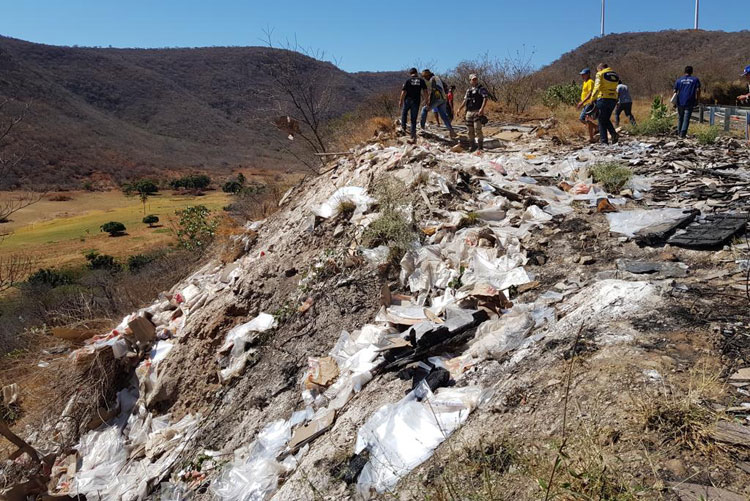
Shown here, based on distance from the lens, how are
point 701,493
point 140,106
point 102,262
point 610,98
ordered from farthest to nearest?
1. point 140,106
2. point 102,262
3. point 610,98
4. point 701,493

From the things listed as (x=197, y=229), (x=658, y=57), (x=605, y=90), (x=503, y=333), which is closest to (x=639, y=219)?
(x=503, y=333)

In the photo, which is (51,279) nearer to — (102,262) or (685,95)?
(102,262)

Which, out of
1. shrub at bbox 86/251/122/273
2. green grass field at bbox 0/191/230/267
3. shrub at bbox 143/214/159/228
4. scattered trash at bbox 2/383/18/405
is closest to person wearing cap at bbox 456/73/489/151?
scattered trash at bbox 2/383/18/405

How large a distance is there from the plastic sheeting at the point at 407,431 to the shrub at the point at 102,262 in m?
14.5

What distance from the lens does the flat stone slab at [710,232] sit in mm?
3455

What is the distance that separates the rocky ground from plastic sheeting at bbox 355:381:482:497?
0.04 feet

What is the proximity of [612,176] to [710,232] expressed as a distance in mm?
1852

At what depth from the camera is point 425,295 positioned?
4.04 meters

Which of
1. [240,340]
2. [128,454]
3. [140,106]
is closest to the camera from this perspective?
[128,454]

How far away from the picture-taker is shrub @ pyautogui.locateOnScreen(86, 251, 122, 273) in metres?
15.2

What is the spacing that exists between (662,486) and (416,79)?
23.6 feet

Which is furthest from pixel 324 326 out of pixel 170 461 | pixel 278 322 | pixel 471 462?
pixel 471 462

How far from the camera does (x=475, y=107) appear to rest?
25.9ft

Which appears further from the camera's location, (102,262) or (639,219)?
(102,262)
